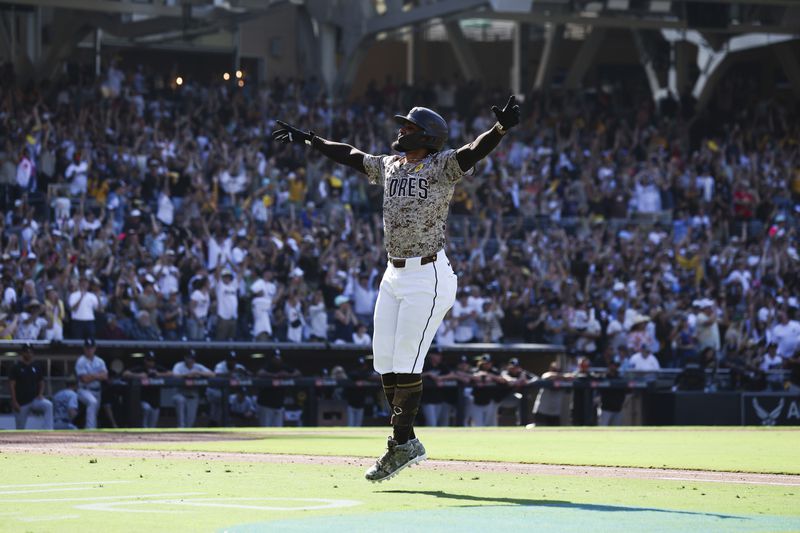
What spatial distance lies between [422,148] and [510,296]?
1869 cm

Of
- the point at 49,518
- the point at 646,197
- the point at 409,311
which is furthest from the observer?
the point at 646,197

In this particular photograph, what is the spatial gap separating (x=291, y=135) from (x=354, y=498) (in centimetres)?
317

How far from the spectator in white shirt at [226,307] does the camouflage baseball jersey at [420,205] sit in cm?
1546

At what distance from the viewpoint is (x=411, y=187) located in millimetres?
8906

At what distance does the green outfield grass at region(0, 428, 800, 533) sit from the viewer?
6.27 m

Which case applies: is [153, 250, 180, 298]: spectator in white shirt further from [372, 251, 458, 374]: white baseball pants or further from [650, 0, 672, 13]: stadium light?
[650, 0, 672, 13]: stadium light

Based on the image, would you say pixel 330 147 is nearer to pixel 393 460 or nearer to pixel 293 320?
pixel 393 460

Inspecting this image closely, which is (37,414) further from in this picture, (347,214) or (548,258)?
(548,258)

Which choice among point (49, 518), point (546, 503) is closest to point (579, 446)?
point (546, 503)

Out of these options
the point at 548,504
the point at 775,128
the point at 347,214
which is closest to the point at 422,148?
the point at 548,504

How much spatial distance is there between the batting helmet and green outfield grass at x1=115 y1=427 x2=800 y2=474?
9.94ft

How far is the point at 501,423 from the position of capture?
979 inches

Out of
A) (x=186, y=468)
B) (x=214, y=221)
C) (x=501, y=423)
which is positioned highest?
(x=214, y=221)

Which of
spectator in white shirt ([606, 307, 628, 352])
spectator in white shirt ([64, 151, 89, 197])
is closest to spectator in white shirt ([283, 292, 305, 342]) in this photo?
spectator in white shirt ([64, 151, 89, 197])
